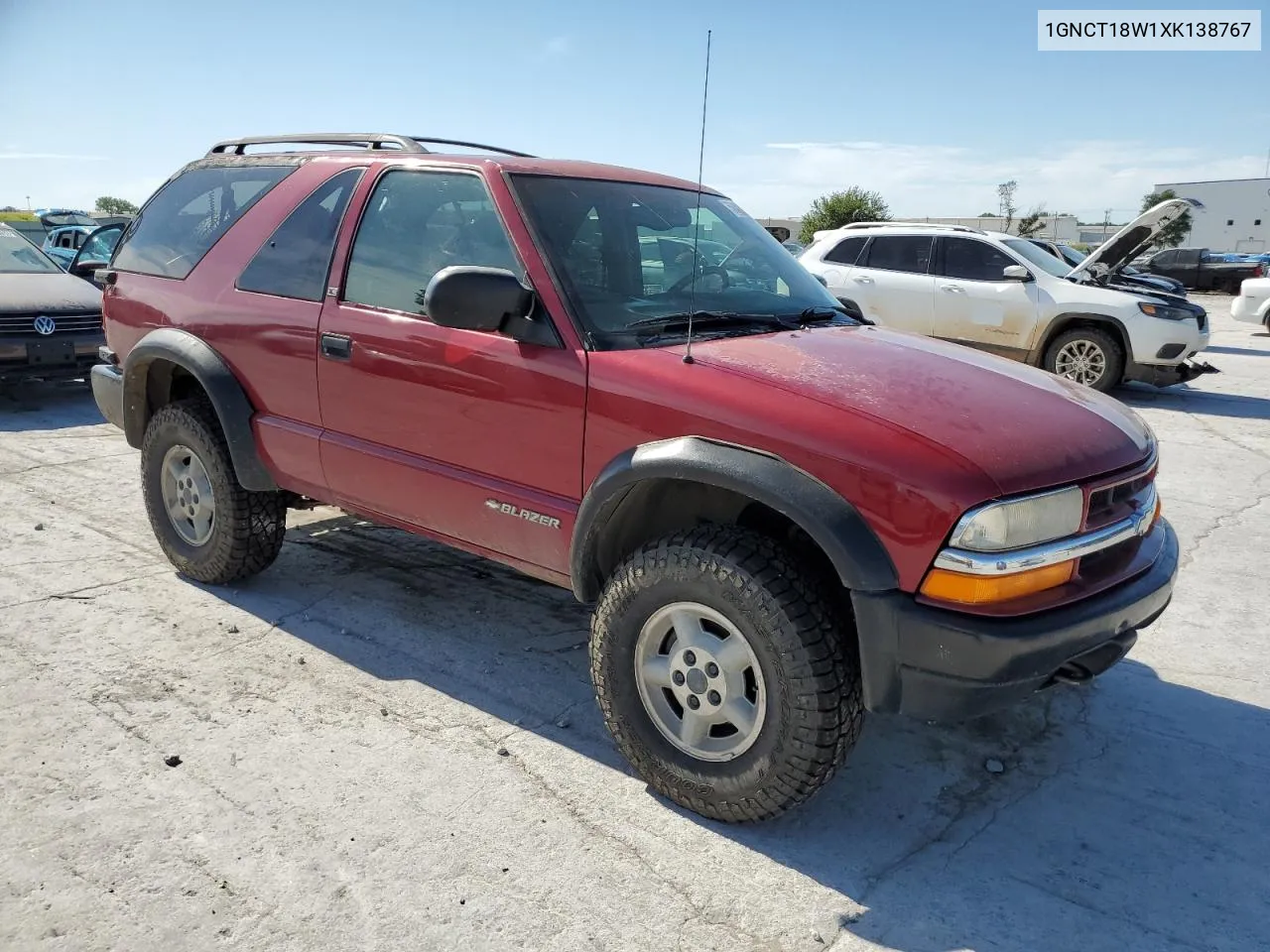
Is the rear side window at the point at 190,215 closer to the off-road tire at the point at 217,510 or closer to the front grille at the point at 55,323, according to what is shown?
the off-road tire at the point at 217,510

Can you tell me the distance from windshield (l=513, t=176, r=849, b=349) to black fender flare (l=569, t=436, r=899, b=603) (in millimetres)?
465

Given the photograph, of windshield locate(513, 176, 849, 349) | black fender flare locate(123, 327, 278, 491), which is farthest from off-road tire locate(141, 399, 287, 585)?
windshield locate(513, 176, 849, 349)

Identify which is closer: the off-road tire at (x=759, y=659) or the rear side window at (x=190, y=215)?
the off-road tire at (x=759, y=659)

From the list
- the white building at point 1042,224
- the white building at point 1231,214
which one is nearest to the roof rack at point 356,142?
the white building at point 1042,224

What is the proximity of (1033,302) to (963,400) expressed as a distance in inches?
327

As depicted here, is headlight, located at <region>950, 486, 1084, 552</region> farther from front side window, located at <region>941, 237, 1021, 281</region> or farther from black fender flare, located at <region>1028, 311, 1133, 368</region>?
front side window, located at <region>941, 237, 1021, 281</region>

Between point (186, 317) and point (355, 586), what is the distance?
4.70ft

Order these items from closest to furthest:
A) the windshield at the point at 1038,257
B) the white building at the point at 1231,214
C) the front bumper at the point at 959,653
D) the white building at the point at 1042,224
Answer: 1. the front bumper at the point at 959,653
2. the windshield at the point at 1038,257
3. the white building at the point at 1042,224
4. the white building at the point at 1231,214

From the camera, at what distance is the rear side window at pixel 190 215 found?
434 cm

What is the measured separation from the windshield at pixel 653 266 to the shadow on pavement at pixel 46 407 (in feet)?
19.8

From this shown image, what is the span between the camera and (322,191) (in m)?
3.98

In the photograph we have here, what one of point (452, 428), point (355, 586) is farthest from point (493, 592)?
point (452, 428)

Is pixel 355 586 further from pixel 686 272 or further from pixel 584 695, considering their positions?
pixel 686 272

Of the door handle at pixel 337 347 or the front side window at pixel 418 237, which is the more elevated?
the front side window at pixel 418 237
